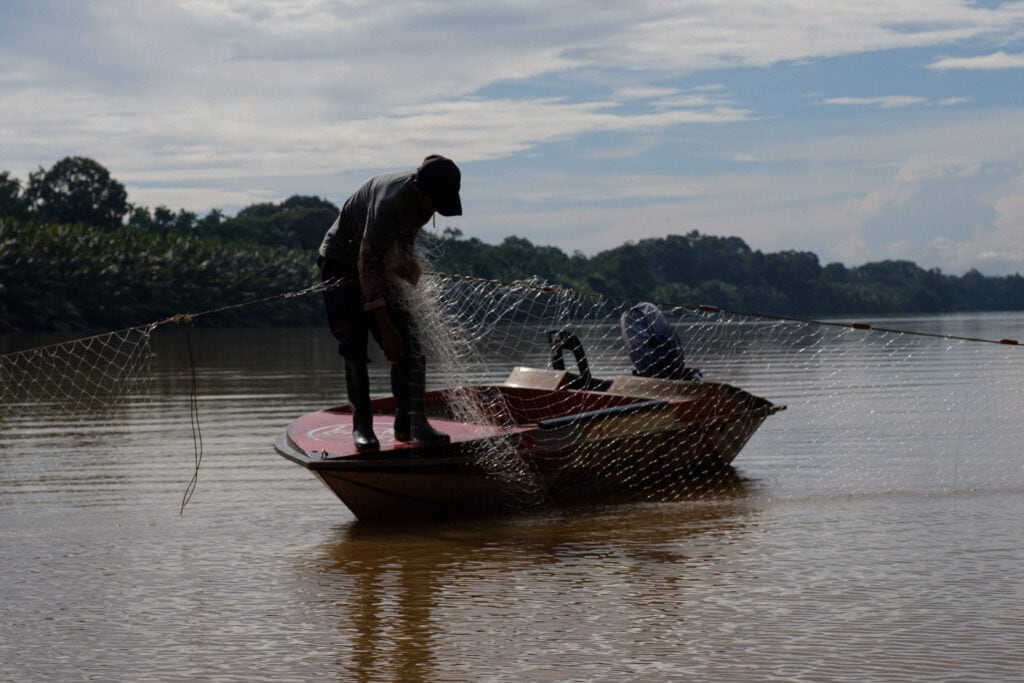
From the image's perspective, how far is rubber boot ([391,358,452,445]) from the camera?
9250 mm

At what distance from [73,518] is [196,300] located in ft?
220

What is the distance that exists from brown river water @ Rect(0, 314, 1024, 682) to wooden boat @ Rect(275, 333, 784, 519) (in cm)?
27

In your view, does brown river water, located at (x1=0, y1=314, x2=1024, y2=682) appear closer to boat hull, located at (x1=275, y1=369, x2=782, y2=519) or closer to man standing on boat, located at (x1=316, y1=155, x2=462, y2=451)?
boat hull, located at (x1=275, y1=369, x2=782, y2=519)

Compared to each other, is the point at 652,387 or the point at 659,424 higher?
the point at 652,387

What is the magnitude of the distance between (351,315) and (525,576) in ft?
7.71

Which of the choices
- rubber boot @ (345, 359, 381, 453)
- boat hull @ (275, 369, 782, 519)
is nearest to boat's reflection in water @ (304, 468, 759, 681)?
boat hull @ (275, 369, 782, 519)

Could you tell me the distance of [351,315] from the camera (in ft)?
29.9

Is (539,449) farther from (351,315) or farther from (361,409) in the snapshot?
(351,315)

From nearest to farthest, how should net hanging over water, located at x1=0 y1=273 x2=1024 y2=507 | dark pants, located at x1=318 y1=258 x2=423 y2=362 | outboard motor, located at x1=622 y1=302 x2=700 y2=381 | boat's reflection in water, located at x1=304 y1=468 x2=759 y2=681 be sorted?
1. boat's reflection in water, located at x1=304 y1=468 x2=759 y2=681
2. dark pants, located at x1=318 y1=258 x2=423 y2=362
3. net hanging over water, located at x1=0 y1=273 x2=1024 y2=507
4. outboard motor, located at x1=622 y1=302 x2=700 y2=381

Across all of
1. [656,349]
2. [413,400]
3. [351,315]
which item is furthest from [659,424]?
[351,315]

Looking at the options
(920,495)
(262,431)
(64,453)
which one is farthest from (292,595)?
(262,431)

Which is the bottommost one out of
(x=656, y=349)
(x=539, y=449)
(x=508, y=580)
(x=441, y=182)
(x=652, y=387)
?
(x=508, y=580)

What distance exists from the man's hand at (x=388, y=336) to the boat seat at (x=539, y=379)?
117 inches

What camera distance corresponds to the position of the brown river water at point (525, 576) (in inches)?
233
